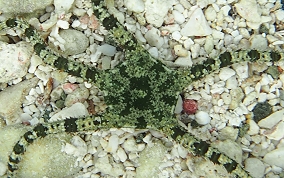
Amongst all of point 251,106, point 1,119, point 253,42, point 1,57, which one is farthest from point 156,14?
point 1,119

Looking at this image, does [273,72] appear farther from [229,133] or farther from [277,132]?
[229,133]

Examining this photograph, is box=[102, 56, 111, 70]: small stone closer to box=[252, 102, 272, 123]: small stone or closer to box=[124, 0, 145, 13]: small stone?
box=[124, 0, 145, 13]: small stone

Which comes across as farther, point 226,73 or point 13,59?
point 226,73

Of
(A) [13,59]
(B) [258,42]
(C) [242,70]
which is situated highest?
(B) [258,42]

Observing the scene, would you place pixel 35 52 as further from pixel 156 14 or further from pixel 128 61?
pixel 156 14

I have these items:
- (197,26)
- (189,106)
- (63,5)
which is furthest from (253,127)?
(63,5)

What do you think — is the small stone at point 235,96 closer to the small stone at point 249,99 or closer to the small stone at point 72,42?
the small stone at point 249,99
